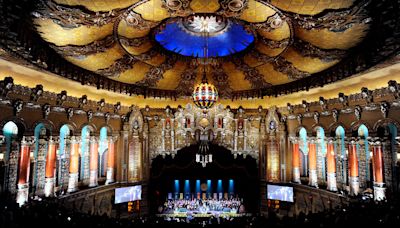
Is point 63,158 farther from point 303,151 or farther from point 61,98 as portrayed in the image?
point 303,151

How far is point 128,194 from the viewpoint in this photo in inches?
674

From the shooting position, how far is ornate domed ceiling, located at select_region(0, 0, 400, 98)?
29.8 ft

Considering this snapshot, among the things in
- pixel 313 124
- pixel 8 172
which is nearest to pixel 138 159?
pixel 8 172

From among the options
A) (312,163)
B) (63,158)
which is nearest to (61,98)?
(63,158)

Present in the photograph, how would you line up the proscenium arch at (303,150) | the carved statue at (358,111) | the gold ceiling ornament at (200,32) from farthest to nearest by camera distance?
the proscenium arch at (303,150)
the carved statue at (358,111)
the gold ceiling ornament at (200,32)

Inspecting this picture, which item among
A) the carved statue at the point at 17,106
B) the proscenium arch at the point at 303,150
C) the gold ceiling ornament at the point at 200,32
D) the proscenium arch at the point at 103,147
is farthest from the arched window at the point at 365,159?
the carved statue at the point at 17,106

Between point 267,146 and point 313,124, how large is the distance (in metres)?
3.60

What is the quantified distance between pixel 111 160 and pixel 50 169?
4.37 m

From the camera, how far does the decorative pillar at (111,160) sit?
17047 mm

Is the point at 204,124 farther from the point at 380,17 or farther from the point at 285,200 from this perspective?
the point at 380,17

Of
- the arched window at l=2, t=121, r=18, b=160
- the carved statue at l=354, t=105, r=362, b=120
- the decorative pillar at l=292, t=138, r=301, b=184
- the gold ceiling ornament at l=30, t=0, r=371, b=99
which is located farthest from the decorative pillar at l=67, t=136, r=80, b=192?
the carved statue at l=354, t=105, r=362, b=120

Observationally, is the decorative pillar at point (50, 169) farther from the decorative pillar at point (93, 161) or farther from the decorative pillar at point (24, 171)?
the decorative pillar at point (93, 161)

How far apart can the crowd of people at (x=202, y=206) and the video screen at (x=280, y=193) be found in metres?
2.34

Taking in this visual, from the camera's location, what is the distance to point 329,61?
13.4 metres
